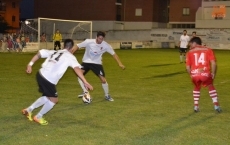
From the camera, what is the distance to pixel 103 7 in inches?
2564

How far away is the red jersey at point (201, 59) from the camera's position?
371 inches

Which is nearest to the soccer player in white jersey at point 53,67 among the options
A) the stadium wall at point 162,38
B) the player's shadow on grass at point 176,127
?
the player's shadow on grass at point 176,127

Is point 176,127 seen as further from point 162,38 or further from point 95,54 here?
point 162,38

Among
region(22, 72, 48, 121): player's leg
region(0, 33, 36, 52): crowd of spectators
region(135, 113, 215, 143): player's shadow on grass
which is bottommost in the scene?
region(135, 113, 215, 143): player's shadow on grass

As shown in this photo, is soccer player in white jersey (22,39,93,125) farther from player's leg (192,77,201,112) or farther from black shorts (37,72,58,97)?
player's leg (192,77,201,112)

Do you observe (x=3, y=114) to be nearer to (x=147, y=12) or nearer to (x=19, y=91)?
(x=19, y=91)

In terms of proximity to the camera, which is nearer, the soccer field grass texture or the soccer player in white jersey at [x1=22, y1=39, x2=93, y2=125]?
the soccer field grass texture

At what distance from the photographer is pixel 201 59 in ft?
31.0

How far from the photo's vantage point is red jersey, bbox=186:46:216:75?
30.9 feet

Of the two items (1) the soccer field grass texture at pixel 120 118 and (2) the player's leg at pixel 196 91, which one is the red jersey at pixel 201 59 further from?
(1) the soccer field grass texture at pixel 120 118

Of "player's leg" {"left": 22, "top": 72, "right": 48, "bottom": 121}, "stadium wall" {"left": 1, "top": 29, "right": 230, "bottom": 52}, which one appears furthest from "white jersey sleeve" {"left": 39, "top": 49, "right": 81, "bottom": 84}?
"stadium wall" {"left": 1, "top": 29, "right": 230, "bottom": 52}

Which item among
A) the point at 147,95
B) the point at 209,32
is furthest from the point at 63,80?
the point at 209,32

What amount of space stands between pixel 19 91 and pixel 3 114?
11.7ft

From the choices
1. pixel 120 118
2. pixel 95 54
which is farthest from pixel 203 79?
pixel 95 54
